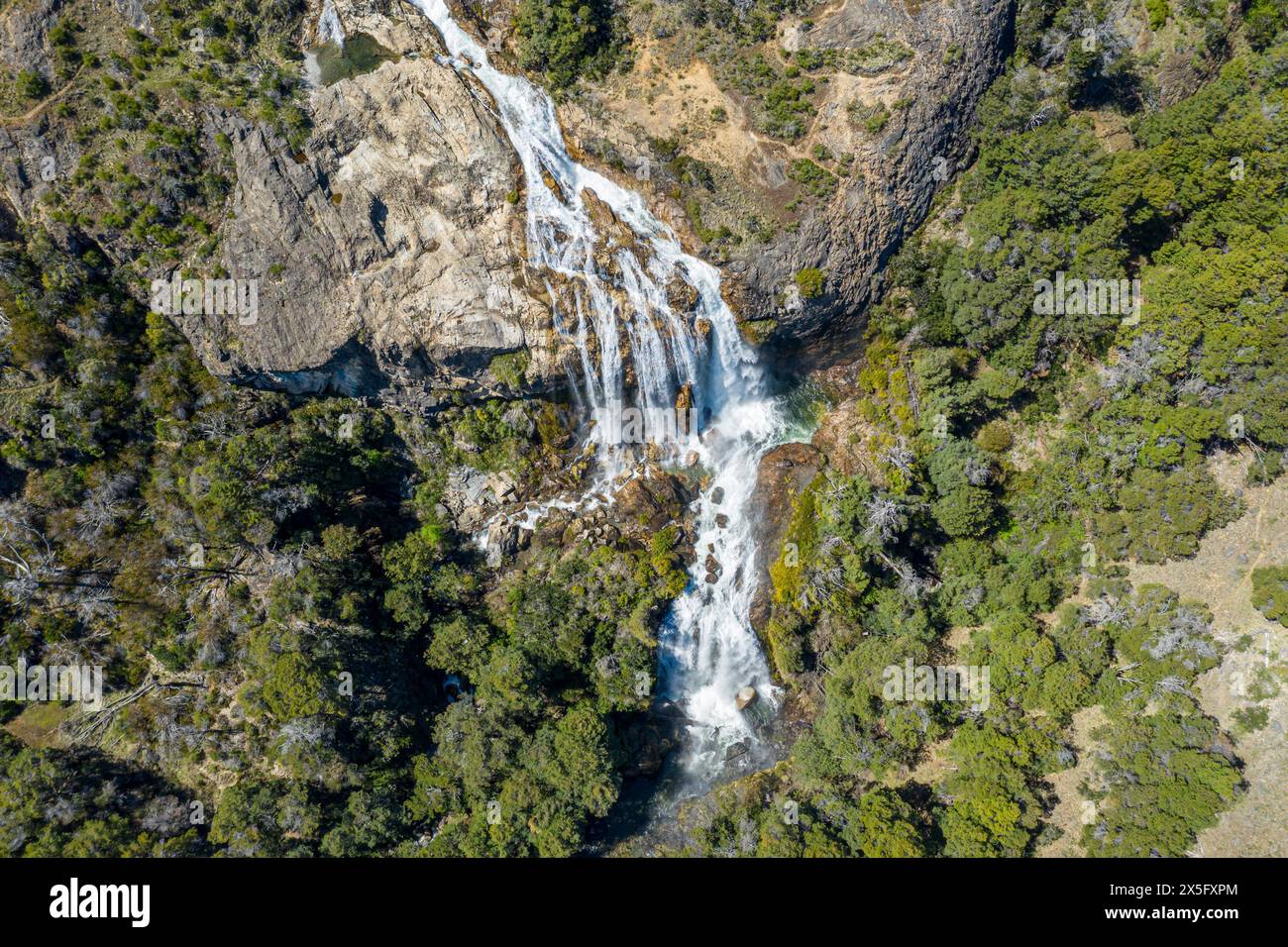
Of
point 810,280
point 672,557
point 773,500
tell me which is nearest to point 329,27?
point 810,280

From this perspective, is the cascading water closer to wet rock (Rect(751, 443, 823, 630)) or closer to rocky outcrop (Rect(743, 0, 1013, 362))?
wet rock (Rect(751, 443, 823, 630))

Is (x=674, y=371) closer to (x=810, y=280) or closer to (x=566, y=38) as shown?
(x=810, y=280)

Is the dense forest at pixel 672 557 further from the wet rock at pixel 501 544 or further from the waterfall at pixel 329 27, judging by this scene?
the wet rock at pixel 501 544

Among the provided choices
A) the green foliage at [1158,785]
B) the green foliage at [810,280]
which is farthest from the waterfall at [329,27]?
the green foliage at [1158,785]

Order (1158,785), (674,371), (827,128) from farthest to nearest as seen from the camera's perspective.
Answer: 1. (674,371)
2. (827,128)
3. (1158,785)

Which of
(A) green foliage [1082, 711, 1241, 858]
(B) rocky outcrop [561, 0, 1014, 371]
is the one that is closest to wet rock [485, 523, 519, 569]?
(B) rocky outcrop [561, 0, 1014, 371]

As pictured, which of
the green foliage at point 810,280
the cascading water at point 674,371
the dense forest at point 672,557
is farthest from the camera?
the green foliage at point 810,280
